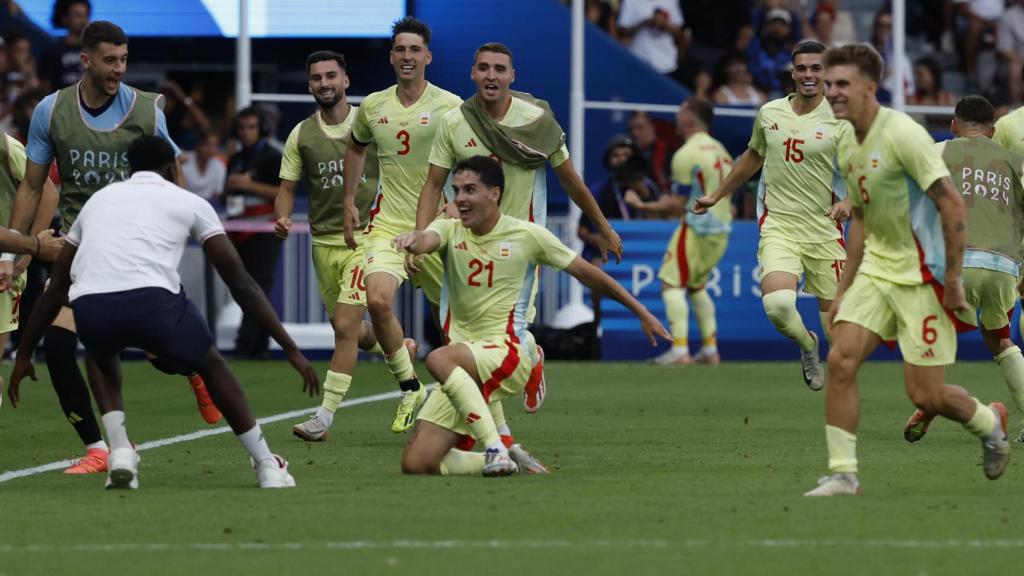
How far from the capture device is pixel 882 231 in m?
9.22

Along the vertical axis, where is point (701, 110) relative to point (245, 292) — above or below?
above

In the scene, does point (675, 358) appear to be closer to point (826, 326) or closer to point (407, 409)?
point (407, 409)

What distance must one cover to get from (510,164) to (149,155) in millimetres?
3309

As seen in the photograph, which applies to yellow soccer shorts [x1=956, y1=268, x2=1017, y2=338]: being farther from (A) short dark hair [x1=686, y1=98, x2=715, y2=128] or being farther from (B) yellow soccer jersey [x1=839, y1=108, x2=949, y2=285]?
(A) short dark hair [x1=686, y1=98, x2=715, y2=128]

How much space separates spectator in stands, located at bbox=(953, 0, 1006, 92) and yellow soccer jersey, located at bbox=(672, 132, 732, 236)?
7.30 metres

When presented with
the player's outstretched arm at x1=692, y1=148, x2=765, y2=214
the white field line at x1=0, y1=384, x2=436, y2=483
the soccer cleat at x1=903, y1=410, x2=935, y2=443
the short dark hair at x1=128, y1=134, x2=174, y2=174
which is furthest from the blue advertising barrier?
the short dark hair at x1=128, y1=134, x2=174, y2=174

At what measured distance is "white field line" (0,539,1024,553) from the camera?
7656mm

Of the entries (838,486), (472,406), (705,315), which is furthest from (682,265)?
(838,486)

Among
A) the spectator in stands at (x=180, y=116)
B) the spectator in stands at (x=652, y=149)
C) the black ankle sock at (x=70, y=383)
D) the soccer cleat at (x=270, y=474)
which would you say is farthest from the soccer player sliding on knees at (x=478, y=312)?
the spectator in stands at (x=180, y=116)

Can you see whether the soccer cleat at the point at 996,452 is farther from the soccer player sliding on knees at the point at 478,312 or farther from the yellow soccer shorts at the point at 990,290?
the yellow soccer shorts at the point at 990,290

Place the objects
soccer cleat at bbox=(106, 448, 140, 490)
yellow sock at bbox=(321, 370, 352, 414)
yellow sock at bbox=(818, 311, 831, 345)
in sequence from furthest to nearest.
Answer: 1. yellow sock at bbox=(321, 370, 352, 414)
2. yellow sock at bbox=(818, 311, 831, 345)
3. soccer cleat at bbox=(106, 448, 140, 490)

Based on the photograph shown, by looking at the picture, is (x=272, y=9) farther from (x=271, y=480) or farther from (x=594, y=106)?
(x=271, y=480)

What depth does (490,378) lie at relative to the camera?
10398 mm

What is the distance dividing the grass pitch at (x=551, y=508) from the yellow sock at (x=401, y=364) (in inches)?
16.1
